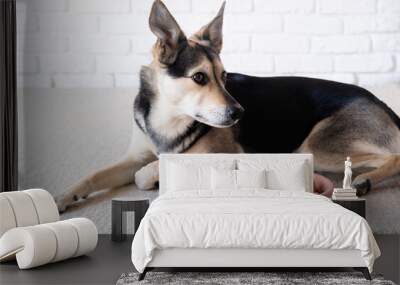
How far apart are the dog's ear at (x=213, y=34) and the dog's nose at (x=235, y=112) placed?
630 mm

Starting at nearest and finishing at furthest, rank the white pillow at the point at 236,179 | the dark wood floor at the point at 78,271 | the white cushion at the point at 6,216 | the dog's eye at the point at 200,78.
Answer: the dark wood floor at the point at 78,271 < the white cushion at the point at 6,216 < the white pillow at the point at 236,179 < the dog's eye at the point at 200,78

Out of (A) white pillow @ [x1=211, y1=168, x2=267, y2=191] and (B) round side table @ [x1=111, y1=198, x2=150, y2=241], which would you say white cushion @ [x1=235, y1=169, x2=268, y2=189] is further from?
(B) round side table @ [x1=111, y1=198, x2=150, y2=241]

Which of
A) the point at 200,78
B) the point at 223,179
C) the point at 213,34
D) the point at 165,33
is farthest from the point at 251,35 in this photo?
the point at 223,179

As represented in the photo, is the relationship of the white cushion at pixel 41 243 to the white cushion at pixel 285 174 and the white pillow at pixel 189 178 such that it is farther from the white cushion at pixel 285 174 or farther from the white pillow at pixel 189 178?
the white cushion at pixel 285 174

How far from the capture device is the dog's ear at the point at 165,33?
7.00 metres

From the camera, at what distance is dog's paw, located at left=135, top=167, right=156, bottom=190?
711 centimetres

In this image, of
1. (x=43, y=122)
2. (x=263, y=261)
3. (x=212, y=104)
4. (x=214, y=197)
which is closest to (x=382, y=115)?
(x=212, y=104)

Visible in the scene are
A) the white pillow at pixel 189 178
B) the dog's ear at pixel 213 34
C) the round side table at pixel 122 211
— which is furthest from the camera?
the dog's ear at pixel 213 34

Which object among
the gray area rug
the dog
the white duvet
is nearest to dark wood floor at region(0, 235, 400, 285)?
the gray area rug

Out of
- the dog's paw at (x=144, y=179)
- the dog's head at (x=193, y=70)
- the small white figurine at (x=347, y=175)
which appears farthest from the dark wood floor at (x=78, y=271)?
the small white figurine at (x=347, y=175)

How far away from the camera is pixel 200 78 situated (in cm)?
685

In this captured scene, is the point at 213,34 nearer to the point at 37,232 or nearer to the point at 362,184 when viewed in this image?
the point at 362,184

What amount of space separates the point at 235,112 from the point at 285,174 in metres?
0.90

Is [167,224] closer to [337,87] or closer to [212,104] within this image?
[212,104]
